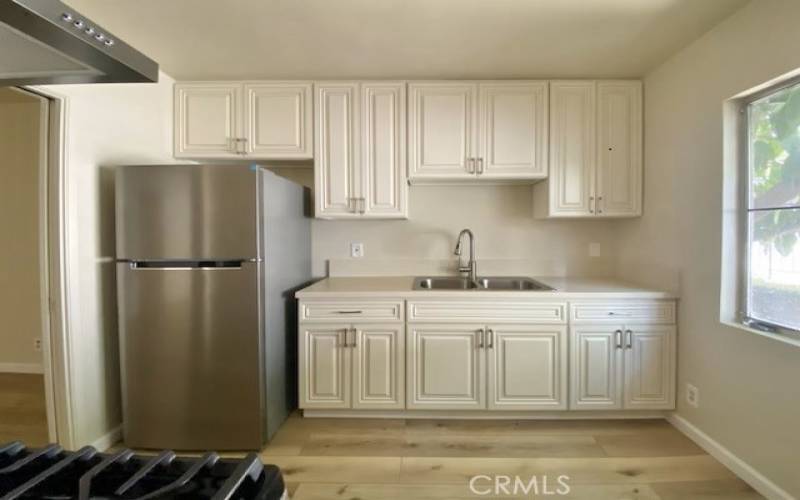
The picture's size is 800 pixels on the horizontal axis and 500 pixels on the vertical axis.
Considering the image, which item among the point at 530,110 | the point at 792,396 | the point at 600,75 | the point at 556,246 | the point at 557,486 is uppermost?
the point at 600,75

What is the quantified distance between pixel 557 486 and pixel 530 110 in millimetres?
2272

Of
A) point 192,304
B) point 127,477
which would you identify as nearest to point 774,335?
point 127,477

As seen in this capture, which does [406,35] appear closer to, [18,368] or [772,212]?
[772,212]

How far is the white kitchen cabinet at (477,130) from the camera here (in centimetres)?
254

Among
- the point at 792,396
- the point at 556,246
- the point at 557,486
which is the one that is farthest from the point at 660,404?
the point at 556,246

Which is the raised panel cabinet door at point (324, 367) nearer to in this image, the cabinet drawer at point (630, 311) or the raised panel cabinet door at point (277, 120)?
the raised panel cabinet door at point (277, 120)

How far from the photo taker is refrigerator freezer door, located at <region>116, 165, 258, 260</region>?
77.3 inches

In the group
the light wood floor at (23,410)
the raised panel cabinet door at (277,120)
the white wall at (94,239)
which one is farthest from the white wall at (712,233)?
the light wood floor at (23,410)

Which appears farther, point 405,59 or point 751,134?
point 405,59

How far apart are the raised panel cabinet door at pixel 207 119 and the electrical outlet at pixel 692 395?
10.7ft

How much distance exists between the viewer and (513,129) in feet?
8.38

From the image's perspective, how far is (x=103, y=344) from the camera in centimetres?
209

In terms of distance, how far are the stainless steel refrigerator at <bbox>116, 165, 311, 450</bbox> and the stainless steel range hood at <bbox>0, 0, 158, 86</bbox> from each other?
106 cm

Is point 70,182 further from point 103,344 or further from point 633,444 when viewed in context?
point 633,444
